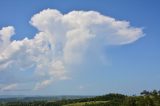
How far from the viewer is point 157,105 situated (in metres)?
180

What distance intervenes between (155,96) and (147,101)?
587 inches

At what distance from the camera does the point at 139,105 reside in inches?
7480

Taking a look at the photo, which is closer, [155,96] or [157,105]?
[157,105]

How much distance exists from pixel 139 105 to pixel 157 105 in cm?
1313

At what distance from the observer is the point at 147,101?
185875 mm

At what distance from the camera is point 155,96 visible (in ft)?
652

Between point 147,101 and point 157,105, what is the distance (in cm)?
752

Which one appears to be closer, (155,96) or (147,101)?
(147,101)

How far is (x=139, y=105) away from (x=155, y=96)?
1494 centimetres

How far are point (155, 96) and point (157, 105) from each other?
756 inches
